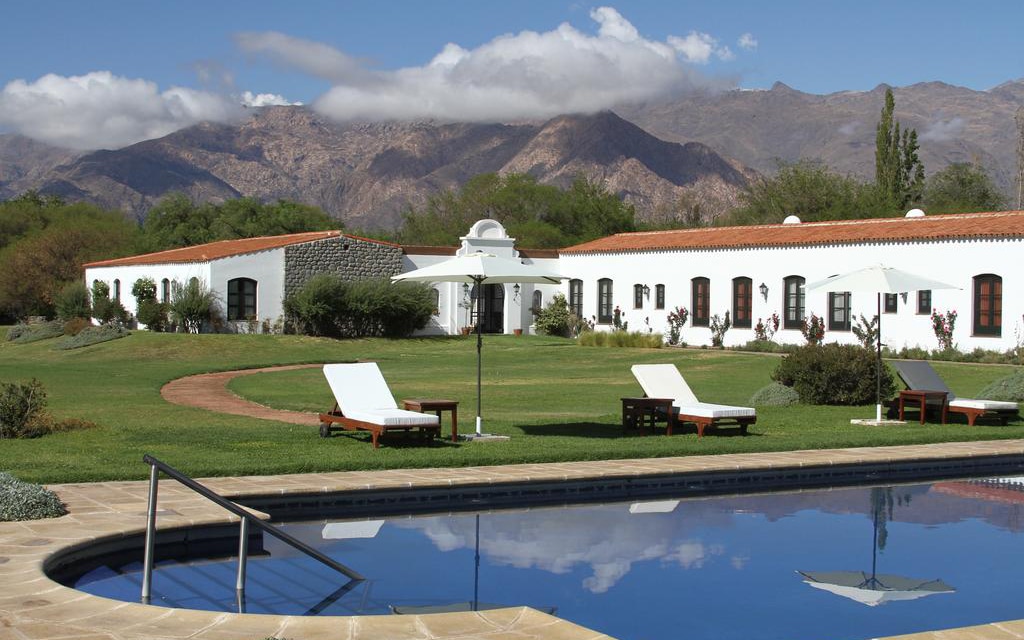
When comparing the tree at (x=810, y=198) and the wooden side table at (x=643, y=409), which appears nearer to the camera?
the wooden side table at (x=643, y=409)

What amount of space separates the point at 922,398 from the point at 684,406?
3.91 meters

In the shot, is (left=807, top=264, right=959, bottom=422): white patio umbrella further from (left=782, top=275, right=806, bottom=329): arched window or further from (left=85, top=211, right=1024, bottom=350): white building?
(left=782, top=275, right=806, bottom=329): arched window

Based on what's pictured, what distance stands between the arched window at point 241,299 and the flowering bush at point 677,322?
12.8 meters

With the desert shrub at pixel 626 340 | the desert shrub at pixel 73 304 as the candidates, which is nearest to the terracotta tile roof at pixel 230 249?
the desert shrub at pixel 73 304

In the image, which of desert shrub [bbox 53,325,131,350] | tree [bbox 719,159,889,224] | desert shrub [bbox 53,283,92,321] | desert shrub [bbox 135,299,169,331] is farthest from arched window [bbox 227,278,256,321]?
tree [bbox 719,159,889,224]

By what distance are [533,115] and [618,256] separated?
162 metres

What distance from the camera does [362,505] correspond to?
32.7ft

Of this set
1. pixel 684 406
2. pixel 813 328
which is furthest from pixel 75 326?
pixel 684 406

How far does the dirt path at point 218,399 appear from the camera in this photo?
54.4ft

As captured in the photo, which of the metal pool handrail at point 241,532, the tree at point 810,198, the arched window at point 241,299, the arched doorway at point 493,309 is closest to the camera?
the metal pool handrail at point 241,532

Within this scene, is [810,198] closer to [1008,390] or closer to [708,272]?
[708,272]

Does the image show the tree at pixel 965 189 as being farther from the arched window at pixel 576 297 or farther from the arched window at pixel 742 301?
the arched window at pixel 742 301

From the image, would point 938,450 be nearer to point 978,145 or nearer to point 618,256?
point 618,256

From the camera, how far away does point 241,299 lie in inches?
1439
